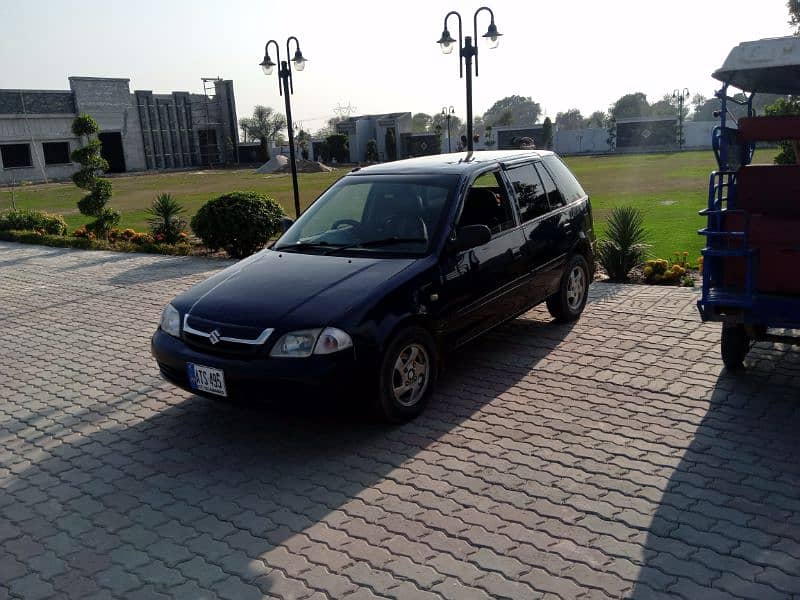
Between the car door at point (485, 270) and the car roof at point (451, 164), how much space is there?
0.16 meters

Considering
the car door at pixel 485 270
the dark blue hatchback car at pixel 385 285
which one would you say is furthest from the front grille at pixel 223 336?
the car door at pixel 485 270

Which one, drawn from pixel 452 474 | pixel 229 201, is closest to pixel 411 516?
pixel 452 474

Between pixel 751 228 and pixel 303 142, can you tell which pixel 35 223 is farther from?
pixel 303 142

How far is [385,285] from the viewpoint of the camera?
4.93 meters

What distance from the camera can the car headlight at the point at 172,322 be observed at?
512cm

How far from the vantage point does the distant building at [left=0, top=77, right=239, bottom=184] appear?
177ft

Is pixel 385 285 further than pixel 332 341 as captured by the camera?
Yes

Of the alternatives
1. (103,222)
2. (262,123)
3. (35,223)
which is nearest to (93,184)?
(103,222)

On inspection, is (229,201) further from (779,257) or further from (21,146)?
(21,146)

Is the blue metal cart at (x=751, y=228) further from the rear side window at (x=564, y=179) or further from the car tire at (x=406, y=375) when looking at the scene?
the car tire at (x=406, y=375)

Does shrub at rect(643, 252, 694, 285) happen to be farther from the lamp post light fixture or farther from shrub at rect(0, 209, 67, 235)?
shrub at rect(0, 209, 67, 235)

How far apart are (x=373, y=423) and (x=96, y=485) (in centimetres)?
189

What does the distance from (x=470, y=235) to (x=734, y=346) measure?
93.9 inches

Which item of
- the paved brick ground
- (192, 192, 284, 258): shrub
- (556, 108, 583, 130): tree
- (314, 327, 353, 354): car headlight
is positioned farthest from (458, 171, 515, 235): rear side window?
(556, 108, 583, 130): tree
